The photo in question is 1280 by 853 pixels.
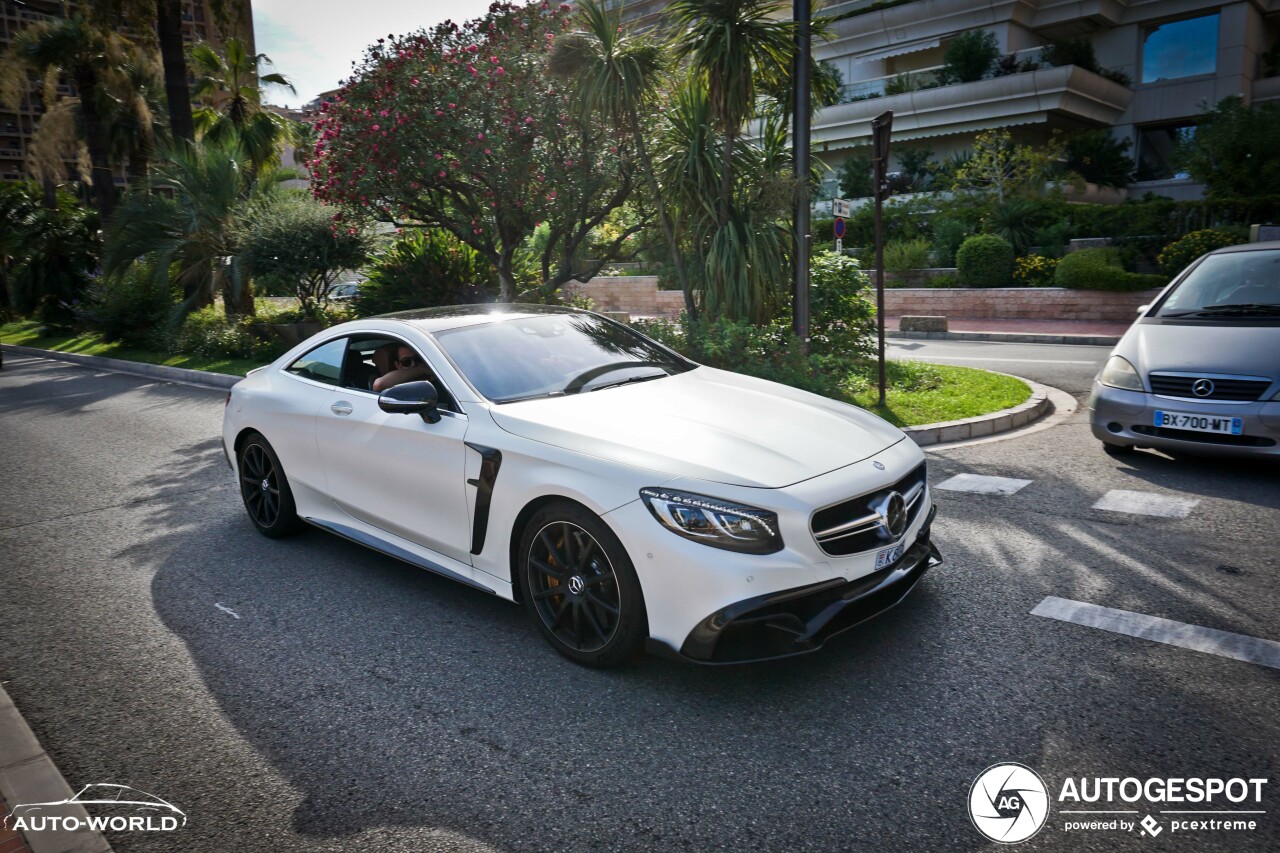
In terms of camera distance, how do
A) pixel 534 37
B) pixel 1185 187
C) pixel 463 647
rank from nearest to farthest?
pixel 463 647 < pixel 534 37 < pixel 1185 187

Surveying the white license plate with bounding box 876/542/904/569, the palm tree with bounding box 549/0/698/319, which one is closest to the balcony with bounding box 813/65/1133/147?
the palm tree with bounding box 549/0/698/319

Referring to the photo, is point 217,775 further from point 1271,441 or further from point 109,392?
point 109,392

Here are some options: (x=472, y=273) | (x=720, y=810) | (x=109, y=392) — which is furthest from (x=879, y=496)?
(x=109, y=392)

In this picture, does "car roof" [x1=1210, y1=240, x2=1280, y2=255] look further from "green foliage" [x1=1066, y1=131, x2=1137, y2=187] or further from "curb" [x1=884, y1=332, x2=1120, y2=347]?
"green foliage" [x1=1066, y1=131, x2=1137, y2=187]

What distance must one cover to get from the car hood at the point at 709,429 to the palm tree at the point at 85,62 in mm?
25327

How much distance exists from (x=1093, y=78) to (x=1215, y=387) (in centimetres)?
2747

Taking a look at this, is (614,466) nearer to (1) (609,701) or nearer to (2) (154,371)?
(1) (609,701)

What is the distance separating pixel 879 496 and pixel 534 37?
11.2 m

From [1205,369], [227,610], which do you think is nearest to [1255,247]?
[1205,369]

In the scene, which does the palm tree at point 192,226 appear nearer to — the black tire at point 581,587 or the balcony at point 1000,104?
the black tire at point 581,587

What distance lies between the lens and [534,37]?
12.6m

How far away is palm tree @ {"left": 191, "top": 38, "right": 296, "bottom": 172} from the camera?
2228 centimetres

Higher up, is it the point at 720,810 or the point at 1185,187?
the point at 1185,187

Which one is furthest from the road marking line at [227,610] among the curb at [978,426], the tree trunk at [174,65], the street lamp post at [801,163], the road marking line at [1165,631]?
the tree trunk at [174,65]
